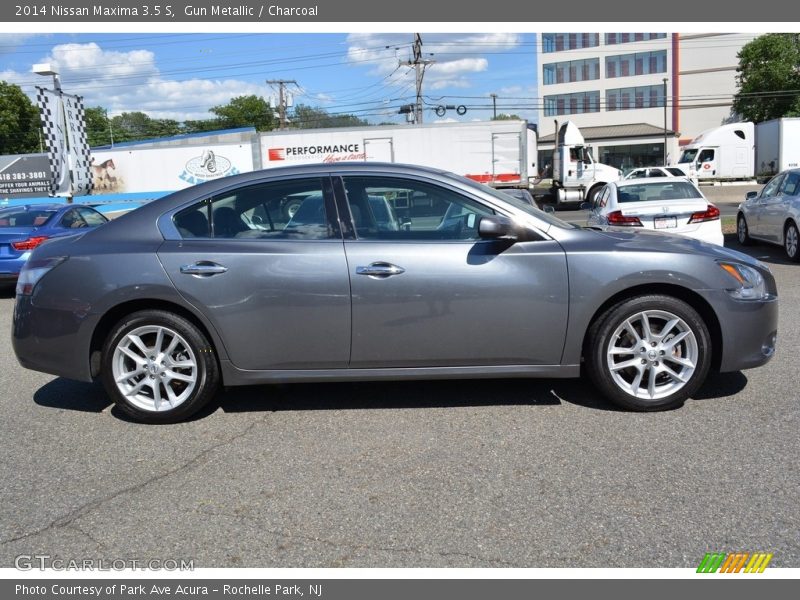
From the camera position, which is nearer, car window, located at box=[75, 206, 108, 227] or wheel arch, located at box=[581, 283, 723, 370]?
wheel arch, located at box=[581, 283, 723, 370]

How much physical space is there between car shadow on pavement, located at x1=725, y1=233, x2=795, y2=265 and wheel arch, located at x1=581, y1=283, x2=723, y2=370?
7731 mm

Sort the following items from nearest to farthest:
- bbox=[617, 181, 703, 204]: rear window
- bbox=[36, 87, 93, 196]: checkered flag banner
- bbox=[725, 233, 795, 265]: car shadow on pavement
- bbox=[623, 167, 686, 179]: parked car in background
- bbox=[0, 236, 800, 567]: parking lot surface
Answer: bbox=[0, 236, 800, 567]: parking lot surface
bbox=[617, 181, 703, 204]: rear window
bbox=[725, 233, 795, 265]: car shadow on pavement
bbox=[36, 87, 93, 196]: checkered flag banner
bbox=[623, 167, 686, 179]: parked car in background

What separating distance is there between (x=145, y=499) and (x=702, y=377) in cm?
338

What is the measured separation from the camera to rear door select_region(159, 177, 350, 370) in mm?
4430

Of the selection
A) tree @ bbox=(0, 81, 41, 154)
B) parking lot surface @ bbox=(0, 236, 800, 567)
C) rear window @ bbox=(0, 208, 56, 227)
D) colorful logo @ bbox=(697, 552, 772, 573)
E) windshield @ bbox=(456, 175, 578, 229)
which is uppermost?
tree @ bbox=(0, 81, 41, 154)

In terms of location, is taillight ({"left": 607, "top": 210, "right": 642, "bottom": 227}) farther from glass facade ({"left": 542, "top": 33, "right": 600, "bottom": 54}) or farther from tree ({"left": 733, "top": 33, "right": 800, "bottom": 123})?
glass facade ({"left": 542, "top": 33, "right": 600, "bottom": 54})

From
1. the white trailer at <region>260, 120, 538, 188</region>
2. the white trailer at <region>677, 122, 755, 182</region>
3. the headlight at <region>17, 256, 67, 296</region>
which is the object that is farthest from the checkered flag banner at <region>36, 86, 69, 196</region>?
the white trailer at <region>677, 122, 755, 182</region>

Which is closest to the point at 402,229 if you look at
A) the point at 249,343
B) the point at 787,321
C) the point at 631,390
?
the point at 249,343

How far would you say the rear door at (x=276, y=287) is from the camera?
4.43 meters

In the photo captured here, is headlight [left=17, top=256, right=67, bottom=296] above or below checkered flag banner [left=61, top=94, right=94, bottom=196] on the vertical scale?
below

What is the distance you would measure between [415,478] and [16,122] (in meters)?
74.4

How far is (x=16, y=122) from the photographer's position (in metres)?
66.4

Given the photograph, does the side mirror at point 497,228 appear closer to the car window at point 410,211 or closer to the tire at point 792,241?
the car window at point 410,211

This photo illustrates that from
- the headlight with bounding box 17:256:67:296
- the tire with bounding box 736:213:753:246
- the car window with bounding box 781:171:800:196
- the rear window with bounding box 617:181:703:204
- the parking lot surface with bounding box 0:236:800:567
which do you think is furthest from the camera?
the tire with bounding box 736:213:753:246
